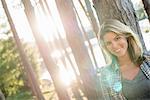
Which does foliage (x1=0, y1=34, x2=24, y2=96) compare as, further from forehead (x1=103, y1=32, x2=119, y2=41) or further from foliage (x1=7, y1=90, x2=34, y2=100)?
forehead (x1=103, y1=32, x2=119, y2=41)

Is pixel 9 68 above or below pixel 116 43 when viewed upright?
above

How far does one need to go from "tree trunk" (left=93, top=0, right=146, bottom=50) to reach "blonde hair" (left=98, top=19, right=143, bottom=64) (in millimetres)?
998

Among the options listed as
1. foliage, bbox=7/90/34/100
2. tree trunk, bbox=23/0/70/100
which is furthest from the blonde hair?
foliage, bbox=7/90/34/100

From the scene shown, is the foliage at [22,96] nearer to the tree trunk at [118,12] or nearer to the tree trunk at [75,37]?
the tree trunk at [75,37]

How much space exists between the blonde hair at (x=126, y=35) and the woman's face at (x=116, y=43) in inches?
1.5

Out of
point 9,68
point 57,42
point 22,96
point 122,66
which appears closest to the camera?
point 122,66

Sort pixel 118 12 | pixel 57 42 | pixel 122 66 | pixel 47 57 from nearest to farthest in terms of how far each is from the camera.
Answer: pixel 122 66 → pixel 118 12 → pixel 47 57 → pixel 57 42

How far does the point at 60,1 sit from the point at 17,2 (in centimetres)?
976

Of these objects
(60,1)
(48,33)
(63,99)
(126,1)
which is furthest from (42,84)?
(126,1)

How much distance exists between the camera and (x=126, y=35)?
333 cm

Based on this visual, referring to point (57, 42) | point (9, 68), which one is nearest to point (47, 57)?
point (57, 42)

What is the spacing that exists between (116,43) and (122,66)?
215 mm

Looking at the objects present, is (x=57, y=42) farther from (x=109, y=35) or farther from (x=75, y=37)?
(x=109, y=35)

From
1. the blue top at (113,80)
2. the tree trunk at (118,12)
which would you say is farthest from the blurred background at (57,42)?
the blue top at (113,80)
